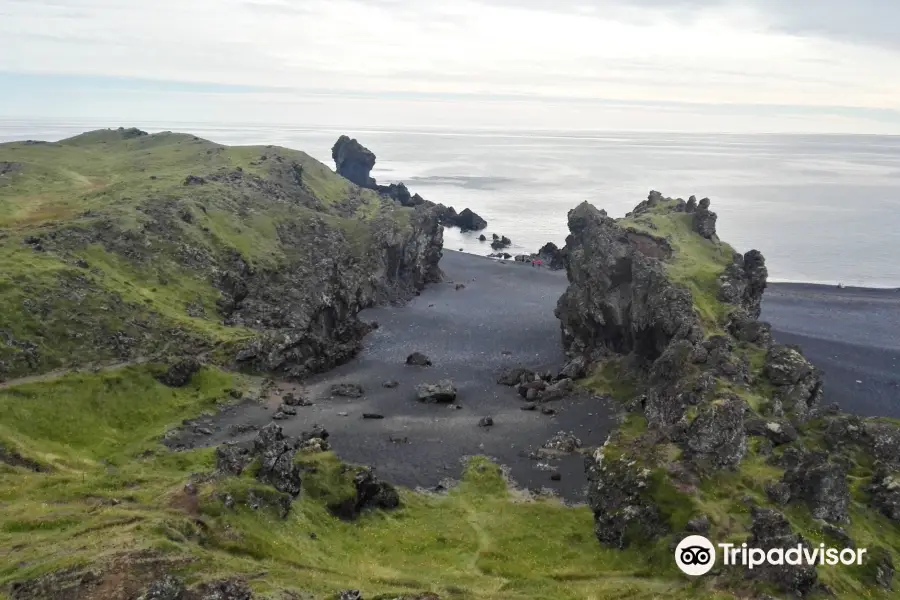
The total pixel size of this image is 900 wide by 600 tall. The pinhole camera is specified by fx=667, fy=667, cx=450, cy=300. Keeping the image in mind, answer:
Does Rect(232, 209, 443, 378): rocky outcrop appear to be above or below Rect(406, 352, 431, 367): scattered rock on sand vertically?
above

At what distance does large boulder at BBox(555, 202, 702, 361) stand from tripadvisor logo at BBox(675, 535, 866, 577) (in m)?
39.3

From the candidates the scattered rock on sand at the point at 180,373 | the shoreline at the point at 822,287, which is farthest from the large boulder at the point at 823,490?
the shoreline at the point at 822,287

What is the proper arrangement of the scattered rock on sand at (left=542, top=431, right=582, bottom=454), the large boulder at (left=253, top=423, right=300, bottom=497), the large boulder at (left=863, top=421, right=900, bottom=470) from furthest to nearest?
the scattered rock on sand at (left=542, top=431, right=582, bottom=454), the large boulder at (left=863, top=421, right=900, bottom=470), the large boulder at (left=253, top=423, right=300, bottom=497)

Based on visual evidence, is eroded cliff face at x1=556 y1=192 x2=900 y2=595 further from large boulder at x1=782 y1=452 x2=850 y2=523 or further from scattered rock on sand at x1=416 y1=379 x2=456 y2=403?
scattered rock on sand at x1=416 y1=379 x2=456 y2=403

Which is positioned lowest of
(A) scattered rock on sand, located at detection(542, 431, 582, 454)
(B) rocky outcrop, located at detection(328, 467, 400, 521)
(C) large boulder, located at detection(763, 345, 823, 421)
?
(B) rocky outcrop, located at detection(328, 467, 400, 521)

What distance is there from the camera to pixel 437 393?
318ft

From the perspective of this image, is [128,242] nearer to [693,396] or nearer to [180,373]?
[180,373]

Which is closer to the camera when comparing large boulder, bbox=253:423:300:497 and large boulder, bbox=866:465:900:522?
large boulder, bbox=253:423:300:497

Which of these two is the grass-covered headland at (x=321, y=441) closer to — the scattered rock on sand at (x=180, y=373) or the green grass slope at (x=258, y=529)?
the green grass slope at (x=258, y=529)

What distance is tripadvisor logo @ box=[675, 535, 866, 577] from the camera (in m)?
47.0

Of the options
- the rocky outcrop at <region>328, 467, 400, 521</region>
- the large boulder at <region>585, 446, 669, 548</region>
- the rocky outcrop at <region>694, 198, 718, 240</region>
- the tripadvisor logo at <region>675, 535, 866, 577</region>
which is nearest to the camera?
the tripadvisor logo at <region>675, 535, 866, 577</region>

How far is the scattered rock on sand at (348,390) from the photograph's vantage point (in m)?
99.4

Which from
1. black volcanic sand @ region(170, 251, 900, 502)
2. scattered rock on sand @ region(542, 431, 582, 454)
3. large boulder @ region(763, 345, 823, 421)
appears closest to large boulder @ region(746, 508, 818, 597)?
black volcanic sand @ region(170, 251, 900, 502)

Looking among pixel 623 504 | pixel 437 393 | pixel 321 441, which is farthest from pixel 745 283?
pixel 321 441
